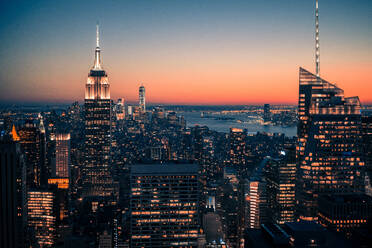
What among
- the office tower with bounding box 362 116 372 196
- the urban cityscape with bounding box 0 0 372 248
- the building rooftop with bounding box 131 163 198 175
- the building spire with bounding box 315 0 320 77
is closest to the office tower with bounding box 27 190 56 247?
the urban cityscape with bounding box 0 0 372 248

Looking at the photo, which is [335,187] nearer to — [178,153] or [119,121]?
[178,153]

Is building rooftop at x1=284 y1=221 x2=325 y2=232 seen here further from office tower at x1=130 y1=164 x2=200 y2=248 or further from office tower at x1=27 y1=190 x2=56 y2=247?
office tower at x1=27 y1=190 x2=56 y2=247

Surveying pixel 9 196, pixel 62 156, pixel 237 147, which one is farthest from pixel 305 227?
pixel 237 147

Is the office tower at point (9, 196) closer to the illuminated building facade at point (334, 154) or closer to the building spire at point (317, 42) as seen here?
the building spire at point (317, 42)

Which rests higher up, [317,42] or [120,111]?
[317,42]

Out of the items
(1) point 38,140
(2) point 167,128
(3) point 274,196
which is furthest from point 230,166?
(1) point 38,140

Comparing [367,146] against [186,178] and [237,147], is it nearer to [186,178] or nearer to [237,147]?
[186,178]
